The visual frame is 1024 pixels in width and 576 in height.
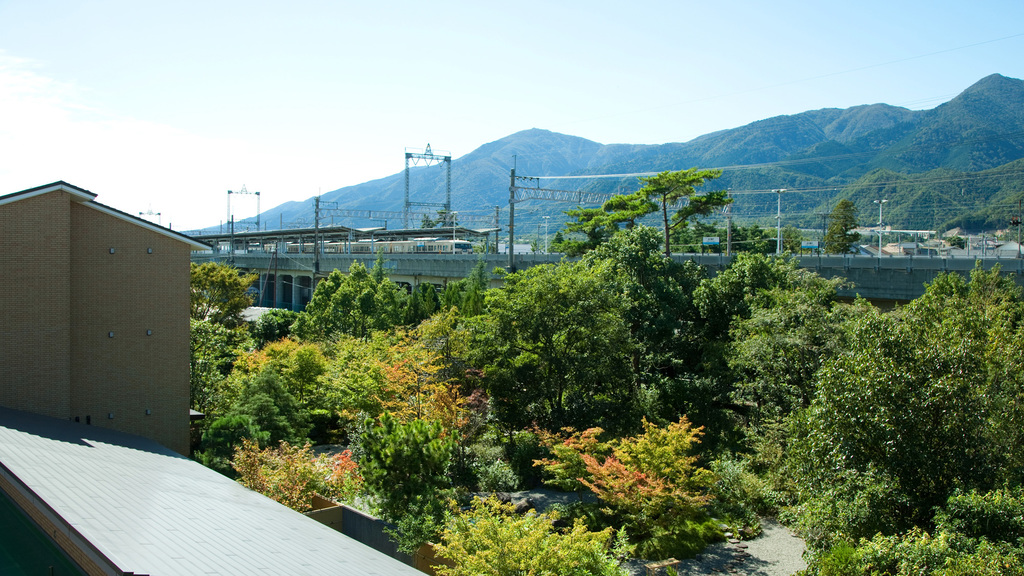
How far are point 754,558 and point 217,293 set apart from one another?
33136mm

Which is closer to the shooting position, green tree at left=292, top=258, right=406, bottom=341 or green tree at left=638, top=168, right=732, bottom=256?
green tree at left=638, top=168, right=732, bottom=256

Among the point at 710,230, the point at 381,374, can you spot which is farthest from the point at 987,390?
the point at 710,230

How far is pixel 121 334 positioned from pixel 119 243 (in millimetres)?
2621

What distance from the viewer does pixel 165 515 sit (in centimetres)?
977

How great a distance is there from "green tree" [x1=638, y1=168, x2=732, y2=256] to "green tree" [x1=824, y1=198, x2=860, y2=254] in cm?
3174

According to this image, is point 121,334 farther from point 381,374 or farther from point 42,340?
point 381,374

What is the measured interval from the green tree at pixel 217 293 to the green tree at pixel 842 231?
A: 174 ft

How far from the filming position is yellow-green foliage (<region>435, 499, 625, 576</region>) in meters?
10.6

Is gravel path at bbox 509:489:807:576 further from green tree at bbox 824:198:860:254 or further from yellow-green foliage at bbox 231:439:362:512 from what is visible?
green tree at bbox 824:198:860:254

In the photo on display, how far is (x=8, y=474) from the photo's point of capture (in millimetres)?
10633

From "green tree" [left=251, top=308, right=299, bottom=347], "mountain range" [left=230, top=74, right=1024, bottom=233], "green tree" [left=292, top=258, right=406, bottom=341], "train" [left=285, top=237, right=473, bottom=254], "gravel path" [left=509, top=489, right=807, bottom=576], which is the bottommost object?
"gravel path" [left=509, top=489, right=807, bottom=576]

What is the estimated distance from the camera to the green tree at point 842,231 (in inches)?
2381

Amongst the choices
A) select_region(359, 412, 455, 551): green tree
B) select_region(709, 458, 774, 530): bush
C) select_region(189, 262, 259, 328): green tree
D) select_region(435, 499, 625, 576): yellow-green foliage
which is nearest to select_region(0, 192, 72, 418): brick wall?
select_region(359, 412, 455, 551): green tree

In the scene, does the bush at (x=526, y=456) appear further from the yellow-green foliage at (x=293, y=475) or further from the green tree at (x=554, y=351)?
the yellow-green foliage at (x=293, y=475)
